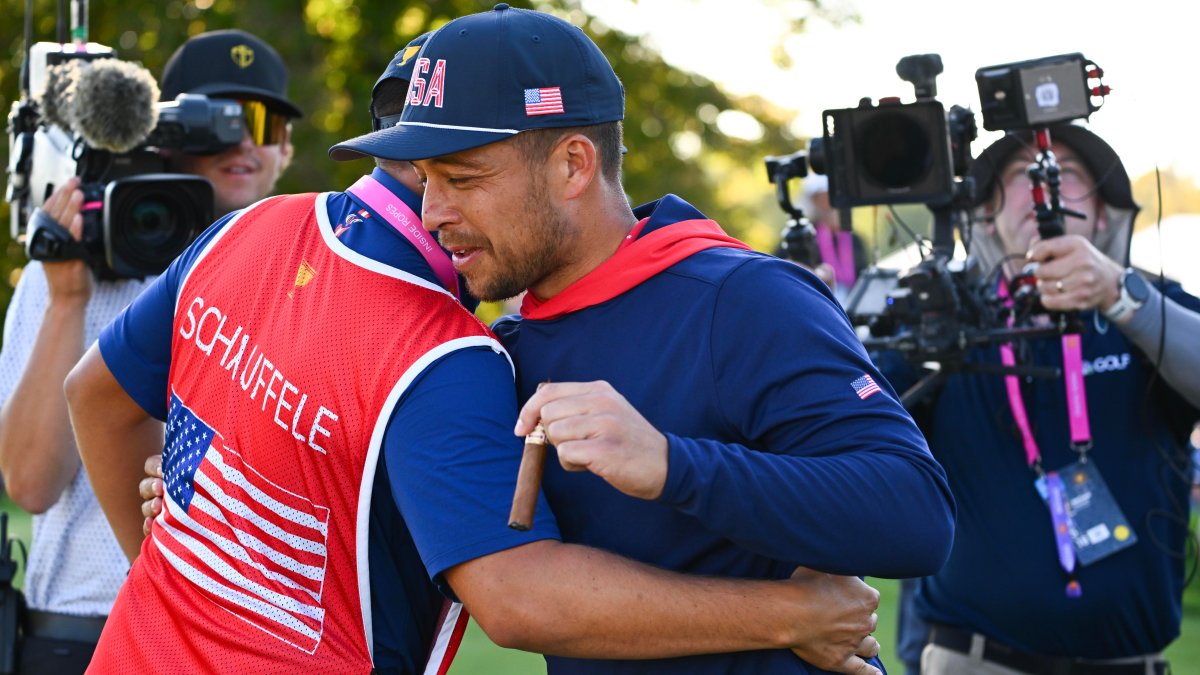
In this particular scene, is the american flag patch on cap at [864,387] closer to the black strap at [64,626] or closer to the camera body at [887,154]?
the camera body at [887,154]

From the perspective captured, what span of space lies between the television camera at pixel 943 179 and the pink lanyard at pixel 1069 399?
0.10 metres

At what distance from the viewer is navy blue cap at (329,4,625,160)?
7.41 feet

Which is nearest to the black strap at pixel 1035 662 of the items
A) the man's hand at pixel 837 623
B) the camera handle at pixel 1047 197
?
the camera handle at pixel 1047 197

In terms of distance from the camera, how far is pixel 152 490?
108 inches

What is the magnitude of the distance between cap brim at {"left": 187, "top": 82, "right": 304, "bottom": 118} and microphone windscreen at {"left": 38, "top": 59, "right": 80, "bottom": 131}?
22.4 inches

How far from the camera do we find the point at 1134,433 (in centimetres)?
381

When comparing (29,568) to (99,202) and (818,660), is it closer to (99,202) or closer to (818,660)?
(99,202)

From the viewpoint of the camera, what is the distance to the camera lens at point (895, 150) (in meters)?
3.87

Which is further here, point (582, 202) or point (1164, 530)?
point (1164, 530)

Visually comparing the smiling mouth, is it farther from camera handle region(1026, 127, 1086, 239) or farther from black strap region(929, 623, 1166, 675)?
black strap region(929, 623, 1166, 675)

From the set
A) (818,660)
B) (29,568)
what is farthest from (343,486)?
(29,568)

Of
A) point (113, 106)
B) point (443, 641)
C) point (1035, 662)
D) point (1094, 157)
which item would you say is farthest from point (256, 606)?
point (1094, 157)

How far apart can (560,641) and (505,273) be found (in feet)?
2.02

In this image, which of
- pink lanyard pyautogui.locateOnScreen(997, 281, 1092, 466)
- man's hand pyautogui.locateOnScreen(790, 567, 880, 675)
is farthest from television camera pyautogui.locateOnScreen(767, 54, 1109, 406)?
man's hand pyautogui.locateOnScreen(790, 567, 880, 675)
